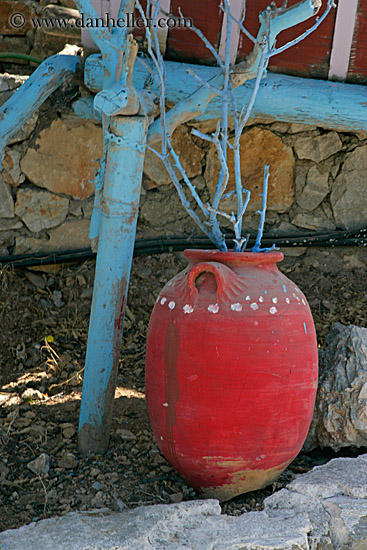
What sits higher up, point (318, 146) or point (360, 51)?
point (360, 51)

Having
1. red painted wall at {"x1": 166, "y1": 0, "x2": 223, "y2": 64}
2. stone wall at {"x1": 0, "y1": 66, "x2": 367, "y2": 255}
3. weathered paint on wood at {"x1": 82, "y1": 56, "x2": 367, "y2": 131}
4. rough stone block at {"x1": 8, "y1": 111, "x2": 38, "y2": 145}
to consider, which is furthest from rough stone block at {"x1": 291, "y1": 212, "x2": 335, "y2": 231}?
rough stone block at {"x1": 8, "y1": 111, "x2": 38, "y2": 145}

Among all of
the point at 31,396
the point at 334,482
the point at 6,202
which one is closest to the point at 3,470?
the point at 31,396

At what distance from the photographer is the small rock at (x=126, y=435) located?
2699 millimetres

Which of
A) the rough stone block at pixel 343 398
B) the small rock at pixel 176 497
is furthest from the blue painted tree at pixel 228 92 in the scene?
the small rock at pixel 176 497

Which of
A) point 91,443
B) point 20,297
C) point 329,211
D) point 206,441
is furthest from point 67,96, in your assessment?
point 206,441

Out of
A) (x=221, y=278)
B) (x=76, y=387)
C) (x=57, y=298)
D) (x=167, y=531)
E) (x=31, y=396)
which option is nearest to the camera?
(x=167, y=531)

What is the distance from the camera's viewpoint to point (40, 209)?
12.2 feet

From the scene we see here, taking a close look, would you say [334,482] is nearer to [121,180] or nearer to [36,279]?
[121,180]

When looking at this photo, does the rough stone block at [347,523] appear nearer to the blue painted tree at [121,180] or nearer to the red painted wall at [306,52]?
the blue painted tree at [121,180]

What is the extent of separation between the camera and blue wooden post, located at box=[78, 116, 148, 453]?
8.08 feet

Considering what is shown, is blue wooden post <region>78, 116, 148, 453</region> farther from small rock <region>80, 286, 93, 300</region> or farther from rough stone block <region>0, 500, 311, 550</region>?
small rock <region>80, 286, 93, 300</region>

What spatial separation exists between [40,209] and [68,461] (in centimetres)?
177

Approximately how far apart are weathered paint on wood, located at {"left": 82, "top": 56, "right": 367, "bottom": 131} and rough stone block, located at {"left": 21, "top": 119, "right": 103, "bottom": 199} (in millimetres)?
343

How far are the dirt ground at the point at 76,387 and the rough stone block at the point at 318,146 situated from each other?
0.64 metres
